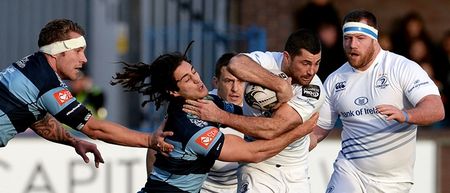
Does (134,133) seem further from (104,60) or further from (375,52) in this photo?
(104,60)

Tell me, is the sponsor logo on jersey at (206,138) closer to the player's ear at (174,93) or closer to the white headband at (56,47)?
the player's ear at (174,93)

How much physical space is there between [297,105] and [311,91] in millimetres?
173

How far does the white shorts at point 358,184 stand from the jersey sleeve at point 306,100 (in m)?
1.17

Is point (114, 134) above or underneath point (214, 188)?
above

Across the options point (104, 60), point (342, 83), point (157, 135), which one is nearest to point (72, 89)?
point (104, 60)

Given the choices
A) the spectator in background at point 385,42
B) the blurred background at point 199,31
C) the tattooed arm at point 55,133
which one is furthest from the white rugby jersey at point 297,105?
the spectator in background at point 385,42

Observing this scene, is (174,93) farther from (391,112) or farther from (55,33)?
(391,112)

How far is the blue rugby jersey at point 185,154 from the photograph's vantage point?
8664 mm

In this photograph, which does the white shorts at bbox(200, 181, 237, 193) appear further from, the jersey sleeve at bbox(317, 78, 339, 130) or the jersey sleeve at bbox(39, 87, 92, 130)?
the jersey sleeve at bbox(39, 87, 92, 130)

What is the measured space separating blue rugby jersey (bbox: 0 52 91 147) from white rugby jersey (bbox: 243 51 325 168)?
130 cm

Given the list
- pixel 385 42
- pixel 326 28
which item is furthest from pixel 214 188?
pixel 385 42

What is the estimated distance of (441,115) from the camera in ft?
31.8

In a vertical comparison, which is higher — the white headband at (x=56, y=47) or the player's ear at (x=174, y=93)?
the white headband at (x=56, y=47)

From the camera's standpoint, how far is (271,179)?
371 inches
